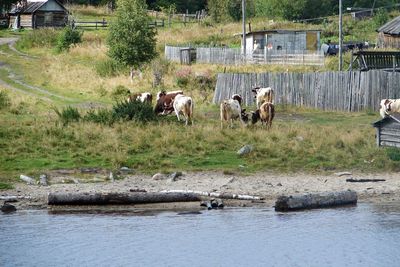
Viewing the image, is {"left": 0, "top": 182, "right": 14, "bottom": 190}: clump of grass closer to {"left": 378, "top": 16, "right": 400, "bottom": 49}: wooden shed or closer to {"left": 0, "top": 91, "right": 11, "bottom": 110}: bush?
{"left": 0, "top": 91, "right": 11, "bottom": 110}: bush

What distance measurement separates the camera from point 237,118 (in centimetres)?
3522

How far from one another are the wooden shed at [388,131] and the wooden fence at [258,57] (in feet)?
102

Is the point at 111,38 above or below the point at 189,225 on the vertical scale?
above

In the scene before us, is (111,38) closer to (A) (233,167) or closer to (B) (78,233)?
(A) (233,167)

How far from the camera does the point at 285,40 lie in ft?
238

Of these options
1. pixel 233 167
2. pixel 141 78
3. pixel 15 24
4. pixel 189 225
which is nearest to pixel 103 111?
pixel 233 167

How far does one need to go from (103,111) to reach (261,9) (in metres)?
67.8

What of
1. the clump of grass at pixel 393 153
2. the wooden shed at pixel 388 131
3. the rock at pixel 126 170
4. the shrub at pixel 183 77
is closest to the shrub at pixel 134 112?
the rock at pixel 126 170

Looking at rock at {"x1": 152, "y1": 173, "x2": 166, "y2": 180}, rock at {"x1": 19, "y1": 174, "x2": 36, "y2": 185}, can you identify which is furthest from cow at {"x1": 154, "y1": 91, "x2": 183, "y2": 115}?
rock at {"x1": 19, "y1": 174, "x2": 36, "y2": 185}

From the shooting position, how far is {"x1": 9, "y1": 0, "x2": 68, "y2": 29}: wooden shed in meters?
95.5

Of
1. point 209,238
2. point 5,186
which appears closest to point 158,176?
point 5,186

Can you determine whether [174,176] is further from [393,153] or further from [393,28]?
[393,28]

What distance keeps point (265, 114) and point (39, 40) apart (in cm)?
4796

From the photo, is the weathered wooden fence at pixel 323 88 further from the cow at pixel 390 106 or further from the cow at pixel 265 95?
the cow at pixel 390 106
